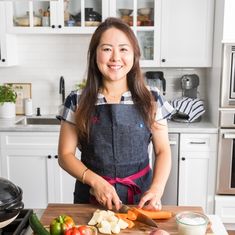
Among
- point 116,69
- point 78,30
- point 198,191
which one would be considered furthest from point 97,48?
point 198,191

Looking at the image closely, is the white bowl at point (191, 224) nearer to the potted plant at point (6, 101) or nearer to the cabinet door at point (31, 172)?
the cabinet door at point (31, 172)

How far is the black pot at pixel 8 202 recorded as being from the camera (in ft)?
3.19

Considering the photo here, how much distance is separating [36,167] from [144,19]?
1.50 metres

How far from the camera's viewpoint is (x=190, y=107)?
3072 mm

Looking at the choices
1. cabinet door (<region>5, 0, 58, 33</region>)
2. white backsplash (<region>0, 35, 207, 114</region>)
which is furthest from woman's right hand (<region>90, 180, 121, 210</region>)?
white backsplash (<region>0, 35, 207, 114</region>)

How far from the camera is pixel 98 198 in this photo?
1.40m

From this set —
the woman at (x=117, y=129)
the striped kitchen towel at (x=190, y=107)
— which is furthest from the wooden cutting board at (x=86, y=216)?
the striped kitchen towel at (x=190, y=107)

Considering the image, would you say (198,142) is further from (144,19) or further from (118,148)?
(118,148)

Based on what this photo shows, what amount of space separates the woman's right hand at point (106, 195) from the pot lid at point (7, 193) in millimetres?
410


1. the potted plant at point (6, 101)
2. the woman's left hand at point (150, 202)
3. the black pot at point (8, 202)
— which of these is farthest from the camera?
the potted plant at point (6, 101)

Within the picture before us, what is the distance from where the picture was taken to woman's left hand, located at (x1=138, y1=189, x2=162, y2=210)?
54.2 inches

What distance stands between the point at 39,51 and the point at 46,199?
4.40 ft

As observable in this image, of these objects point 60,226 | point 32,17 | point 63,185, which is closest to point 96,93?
point 60,226

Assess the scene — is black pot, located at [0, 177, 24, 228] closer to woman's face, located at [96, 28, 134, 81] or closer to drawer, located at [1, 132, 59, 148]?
woman's face, located at [96, 28, 134, 81]
